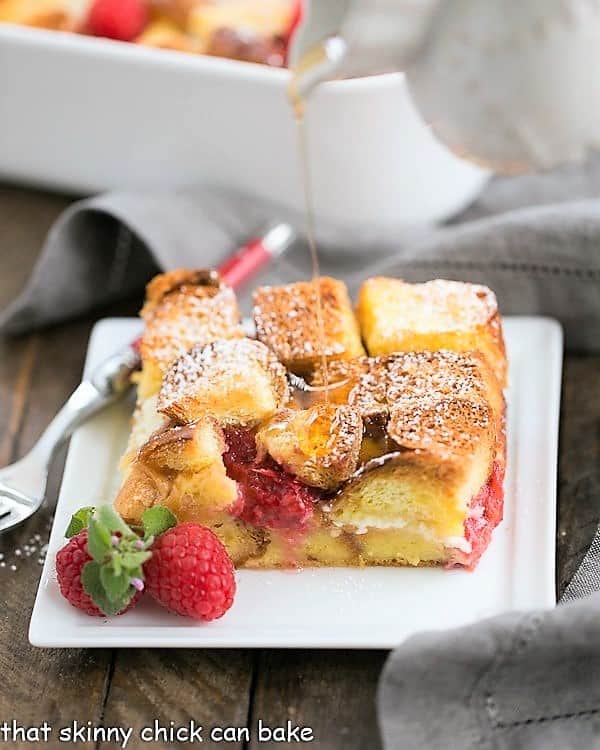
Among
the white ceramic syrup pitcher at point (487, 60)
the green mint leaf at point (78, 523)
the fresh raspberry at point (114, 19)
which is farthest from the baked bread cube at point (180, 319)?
the fresh raspberry at point (114, 19)

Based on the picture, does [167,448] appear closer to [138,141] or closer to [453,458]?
[453,458]

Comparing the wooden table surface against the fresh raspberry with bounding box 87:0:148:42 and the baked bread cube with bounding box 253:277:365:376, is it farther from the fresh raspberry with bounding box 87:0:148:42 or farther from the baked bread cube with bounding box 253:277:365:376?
the fresh raspberry with bounding box 87:0:148:42

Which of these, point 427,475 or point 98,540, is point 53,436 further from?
point 427,475

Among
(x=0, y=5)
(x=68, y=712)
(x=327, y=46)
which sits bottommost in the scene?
(x=68, y=712)

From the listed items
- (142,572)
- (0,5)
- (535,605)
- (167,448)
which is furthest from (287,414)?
(0,5)

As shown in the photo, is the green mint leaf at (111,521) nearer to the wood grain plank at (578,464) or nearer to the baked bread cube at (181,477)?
the baked bread cube at (181,477)

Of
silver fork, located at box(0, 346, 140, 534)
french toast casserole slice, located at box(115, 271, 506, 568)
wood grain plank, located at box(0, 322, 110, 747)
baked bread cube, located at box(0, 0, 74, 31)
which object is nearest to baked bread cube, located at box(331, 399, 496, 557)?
Answer: french toast casserole slice, located at box(115, 271, 506, 568)
